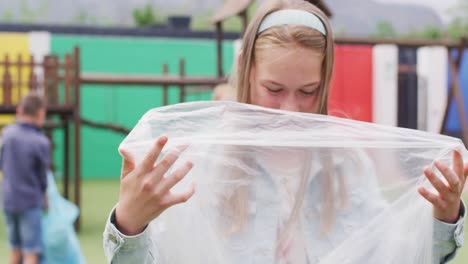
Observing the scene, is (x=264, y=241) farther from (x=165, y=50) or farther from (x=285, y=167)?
(x=165, y=50)

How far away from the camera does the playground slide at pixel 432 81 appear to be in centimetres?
1554

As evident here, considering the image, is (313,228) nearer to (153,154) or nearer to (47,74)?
(153,154)

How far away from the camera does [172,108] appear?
153cm

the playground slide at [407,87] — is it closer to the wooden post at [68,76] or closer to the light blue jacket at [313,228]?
the wooden post at [68,76]

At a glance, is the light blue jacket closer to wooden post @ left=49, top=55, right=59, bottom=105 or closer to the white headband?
the white headband

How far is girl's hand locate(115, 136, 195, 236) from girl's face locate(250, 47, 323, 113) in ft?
0.94

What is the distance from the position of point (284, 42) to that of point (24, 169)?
15.5 feet

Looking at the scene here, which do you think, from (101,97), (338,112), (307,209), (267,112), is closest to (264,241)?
(307,209)

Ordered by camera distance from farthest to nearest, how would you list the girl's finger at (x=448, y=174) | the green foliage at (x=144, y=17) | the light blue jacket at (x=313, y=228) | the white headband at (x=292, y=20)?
the green foliage at (x=144, y=17), the white headband at (x=292, y=20), the light blue jacket at (x=313, y=228), the girl's finger at (x=448, y=174)

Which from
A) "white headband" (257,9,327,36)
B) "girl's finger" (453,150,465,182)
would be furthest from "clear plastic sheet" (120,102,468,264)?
"white headband" (257,9,327,36)

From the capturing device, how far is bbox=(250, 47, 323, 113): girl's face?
5.21 feet

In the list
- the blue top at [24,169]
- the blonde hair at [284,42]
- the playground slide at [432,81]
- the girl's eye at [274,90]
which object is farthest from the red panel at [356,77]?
the girl's eye at [274,90]

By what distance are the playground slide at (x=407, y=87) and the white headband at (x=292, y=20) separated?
14182mm

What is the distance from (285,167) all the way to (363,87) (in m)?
14.3
